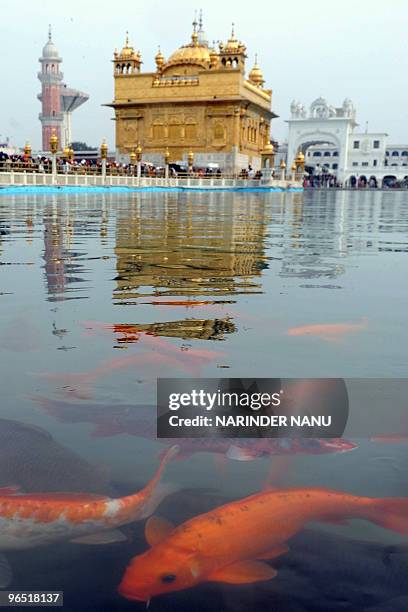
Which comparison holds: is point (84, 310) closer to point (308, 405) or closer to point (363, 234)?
point (308, 405)

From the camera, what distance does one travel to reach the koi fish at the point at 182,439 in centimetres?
194

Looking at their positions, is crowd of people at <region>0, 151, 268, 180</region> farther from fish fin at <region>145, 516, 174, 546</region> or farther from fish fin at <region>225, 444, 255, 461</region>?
fish fin at <region>145, 516, 174, 546</region>

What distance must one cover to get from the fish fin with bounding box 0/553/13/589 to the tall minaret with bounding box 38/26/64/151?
327 ft

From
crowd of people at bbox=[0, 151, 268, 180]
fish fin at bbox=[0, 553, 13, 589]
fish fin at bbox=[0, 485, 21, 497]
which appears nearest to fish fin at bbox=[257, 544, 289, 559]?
fish fin at bbox=[0, 553, 13, 589]

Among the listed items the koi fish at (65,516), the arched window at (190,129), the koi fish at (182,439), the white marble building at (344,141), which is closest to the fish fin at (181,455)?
the koi fish at (182,439)

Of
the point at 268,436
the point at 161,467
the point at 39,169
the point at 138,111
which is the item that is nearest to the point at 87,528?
the point at 161,467

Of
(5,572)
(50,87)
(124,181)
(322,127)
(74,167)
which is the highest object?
(50,87)

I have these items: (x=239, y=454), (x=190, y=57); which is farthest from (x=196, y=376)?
(x=190, y=57)

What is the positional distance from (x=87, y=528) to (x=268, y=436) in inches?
27.9

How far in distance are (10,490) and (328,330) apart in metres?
2.26

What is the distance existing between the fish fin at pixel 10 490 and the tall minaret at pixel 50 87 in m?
99.3

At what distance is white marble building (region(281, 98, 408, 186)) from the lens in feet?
255

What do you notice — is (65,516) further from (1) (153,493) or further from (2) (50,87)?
(2) (50,87)

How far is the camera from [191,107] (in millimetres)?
54938
